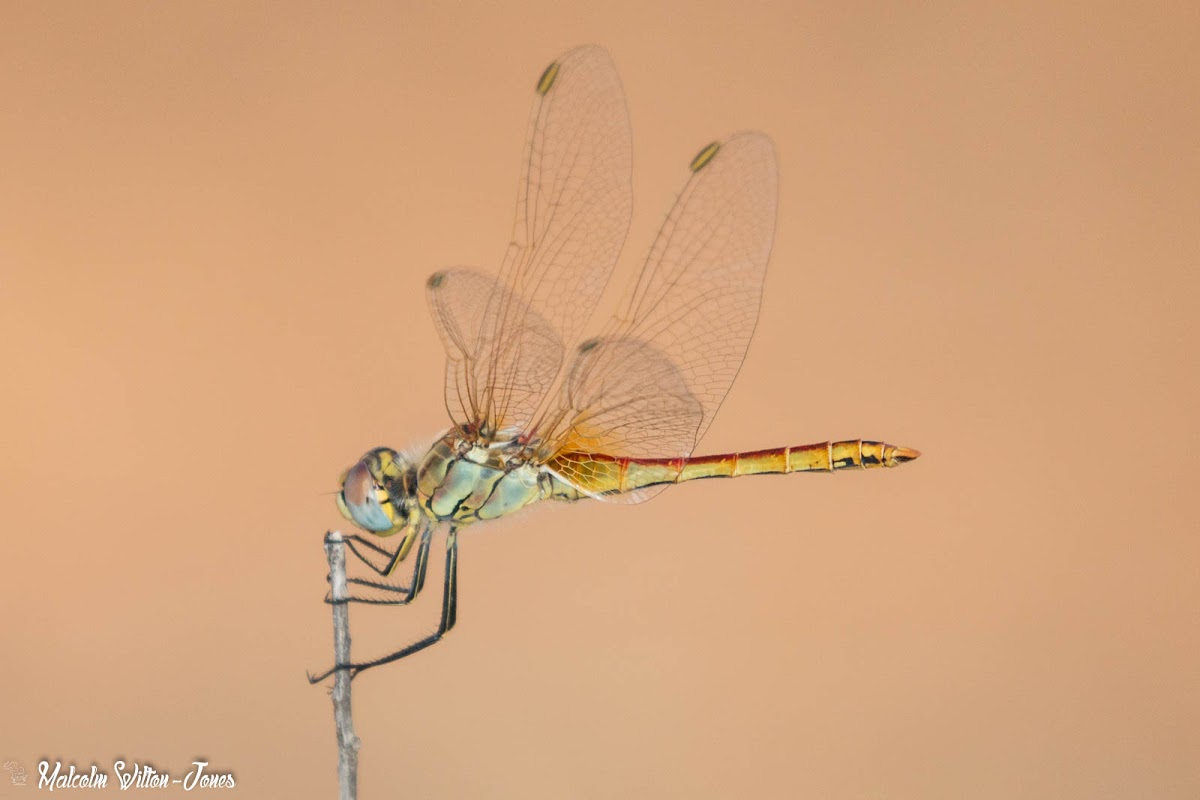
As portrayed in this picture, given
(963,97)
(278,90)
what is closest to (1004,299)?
(963,97)

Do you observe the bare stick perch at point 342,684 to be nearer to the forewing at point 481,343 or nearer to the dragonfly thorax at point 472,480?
the dragonfly thorax at point 472,480

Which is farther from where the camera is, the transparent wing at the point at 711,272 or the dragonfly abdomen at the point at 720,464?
the transparent wing at the point at 711,272

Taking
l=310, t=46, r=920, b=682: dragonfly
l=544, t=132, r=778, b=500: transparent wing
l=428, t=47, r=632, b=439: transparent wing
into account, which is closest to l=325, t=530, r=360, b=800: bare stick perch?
l=310, t=46, r=920, b=682: dragonfly

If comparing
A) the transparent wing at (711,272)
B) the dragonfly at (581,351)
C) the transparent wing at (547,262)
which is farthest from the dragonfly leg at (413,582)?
the transparent wing at (711,272)

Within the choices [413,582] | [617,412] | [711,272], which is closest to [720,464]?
[617,412]

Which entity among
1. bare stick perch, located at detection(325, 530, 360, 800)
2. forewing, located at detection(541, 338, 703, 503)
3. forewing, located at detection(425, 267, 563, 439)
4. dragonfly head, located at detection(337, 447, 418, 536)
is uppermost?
forewing, located at detection(425, 267, 563, 439)

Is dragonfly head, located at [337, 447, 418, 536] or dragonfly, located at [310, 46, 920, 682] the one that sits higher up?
dragonfly, located at [310, 46, 920, 682]

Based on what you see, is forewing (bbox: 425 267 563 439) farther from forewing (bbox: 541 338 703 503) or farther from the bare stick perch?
the bare stick perch

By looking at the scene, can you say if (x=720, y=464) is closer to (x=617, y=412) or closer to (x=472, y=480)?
(x=617, y=412)
